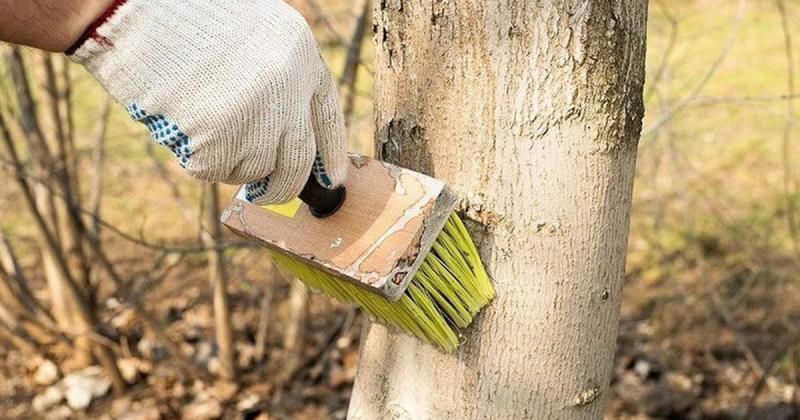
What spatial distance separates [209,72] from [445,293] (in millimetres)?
484

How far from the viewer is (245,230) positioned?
1.39m

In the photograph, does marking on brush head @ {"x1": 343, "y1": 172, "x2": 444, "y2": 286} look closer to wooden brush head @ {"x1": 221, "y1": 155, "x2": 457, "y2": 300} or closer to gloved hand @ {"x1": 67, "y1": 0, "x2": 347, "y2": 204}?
wooden brush head @ {"x1": 221, "y1": 155, "x2": 457, "y2": 300}

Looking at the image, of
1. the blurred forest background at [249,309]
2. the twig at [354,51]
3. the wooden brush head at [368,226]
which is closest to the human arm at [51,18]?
the wooden brush head at [368,226]

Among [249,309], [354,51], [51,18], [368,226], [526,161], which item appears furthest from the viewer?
[249,309]

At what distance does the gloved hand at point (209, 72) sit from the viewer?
1094 mm

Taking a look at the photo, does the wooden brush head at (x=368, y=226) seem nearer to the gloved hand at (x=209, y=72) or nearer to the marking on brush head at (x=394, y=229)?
the marking on brush head at (x=394, y=229)

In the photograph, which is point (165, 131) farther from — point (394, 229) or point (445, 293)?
point (445, 293)

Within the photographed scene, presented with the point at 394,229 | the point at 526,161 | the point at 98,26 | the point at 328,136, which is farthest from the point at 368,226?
the point at 98,26

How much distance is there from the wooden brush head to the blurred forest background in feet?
3.11

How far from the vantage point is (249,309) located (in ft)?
11.0

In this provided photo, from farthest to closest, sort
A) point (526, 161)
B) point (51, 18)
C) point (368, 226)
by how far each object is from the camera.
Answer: point (368, 226)
point (526, 161)
point (51, 18)

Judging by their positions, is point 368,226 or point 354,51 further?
point 354,51

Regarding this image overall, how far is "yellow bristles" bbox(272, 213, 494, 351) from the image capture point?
4.17ft

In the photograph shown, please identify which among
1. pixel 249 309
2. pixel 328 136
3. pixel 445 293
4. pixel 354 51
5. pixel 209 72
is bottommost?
pixel 249 309
